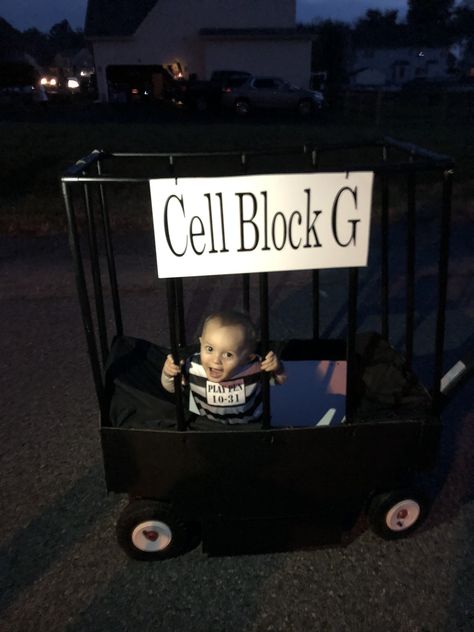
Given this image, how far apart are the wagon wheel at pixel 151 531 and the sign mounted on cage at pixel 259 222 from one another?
94 centimetres

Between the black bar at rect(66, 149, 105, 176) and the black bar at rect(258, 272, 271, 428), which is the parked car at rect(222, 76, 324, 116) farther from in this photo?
the black bar at rect(258, 272, 271, 428)

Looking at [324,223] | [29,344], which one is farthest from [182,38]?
[324,223]

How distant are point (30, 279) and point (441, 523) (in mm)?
4112

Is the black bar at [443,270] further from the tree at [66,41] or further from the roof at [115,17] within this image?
the tree at [66,41]

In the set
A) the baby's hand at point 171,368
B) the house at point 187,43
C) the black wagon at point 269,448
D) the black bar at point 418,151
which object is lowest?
the black wagon at point 269,448

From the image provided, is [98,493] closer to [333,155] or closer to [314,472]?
[314,472]

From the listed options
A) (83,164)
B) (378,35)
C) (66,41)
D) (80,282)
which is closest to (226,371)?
(80,282)

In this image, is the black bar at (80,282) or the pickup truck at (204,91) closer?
the black bar at (80,282)

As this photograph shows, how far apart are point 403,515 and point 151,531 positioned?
977mm

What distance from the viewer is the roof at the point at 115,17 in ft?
100.0

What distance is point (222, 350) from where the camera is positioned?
7.45ft

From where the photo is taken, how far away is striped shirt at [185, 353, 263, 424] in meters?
2.36

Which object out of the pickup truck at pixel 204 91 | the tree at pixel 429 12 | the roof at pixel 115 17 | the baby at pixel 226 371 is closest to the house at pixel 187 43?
the roof at pixel 115 17

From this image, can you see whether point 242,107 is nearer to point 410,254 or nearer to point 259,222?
point 410,254
